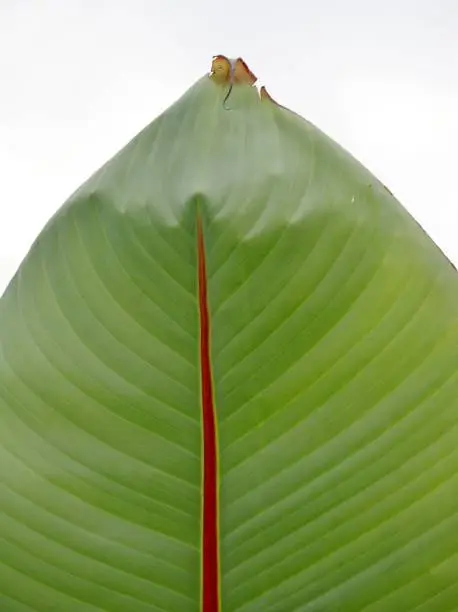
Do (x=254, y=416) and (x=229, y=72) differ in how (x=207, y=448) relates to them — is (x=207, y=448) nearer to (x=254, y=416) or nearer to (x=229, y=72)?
(x=254, y=416)

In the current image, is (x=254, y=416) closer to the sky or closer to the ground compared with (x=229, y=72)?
closer to the ground

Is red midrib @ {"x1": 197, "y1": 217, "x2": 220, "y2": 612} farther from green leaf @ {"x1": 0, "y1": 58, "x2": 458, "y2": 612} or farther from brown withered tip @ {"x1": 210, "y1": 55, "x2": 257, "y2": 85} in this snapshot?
brown withered tip @ {"x1": 210, "y1": 55, "x2": 257, "y2": 85}

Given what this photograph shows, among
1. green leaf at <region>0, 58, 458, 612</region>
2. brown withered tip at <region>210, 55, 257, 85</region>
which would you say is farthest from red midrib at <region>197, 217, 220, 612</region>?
brown withered tip at <region>210, 55, 257, 85</region>

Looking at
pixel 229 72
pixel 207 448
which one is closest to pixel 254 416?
pixel 207 448

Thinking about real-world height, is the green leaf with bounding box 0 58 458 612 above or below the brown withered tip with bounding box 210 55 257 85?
below

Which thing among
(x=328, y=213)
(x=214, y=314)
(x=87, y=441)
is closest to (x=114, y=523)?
(x=87, y=441)

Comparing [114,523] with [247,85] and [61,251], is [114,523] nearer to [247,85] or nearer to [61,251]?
[61,251]
